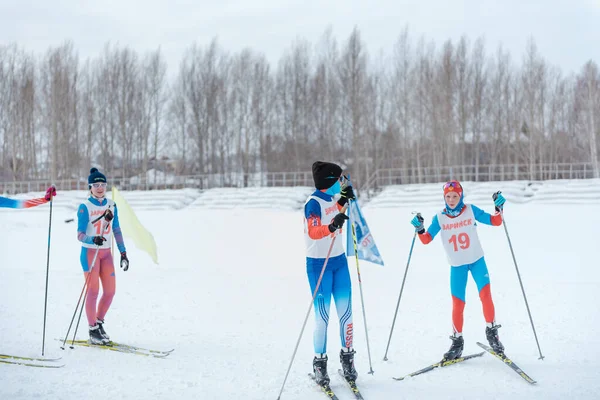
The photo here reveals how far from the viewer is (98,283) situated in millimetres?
5062

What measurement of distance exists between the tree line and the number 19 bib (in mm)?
18924

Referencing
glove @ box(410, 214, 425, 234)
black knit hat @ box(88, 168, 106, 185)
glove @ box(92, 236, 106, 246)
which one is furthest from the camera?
black knit hat @ box(88, 168, 106, 185)

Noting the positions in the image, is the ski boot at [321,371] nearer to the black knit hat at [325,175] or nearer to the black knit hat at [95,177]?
the black knit hat at [325,175]

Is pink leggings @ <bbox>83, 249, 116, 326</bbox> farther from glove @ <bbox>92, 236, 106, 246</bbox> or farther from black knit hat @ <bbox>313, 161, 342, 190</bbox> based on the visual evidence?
black knit hat @ <bbox>313, 161, 342, 190</bbox>

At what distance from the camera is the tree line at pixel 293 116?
24422 mm

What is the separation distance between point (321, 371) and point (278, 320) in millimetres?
2252

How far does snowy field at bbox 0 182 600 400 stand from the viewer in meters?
3.77

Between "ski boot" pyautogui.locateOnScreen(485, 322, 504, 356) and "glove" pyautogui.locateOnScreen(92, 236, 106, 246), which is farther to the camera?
"glove" pyautogui.locateOnScreen(92, 236, 106, 246)

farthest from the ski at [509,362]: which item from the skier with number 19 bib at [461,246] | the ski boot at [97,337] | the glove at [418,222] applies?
the ski boot at [97,337]

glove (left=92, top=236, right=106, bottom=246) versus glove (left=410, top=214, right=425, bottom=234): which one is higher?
glove (left=410, top=214, right=425, bottom=234)

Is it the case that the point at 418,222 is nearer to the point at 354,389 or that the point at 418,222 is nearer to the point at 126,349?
the point at 354,389

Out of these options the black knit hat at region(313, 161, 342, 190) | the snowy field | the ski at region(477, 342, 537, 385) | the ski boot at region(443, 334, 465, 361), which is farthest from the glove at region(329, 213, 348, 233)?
the ski at region(477, 342, 537, 385)

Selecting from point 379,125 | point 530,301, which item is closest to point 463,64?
point 379,125

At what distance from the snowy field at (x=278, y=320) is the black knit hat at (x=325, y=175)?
148 centimetres
